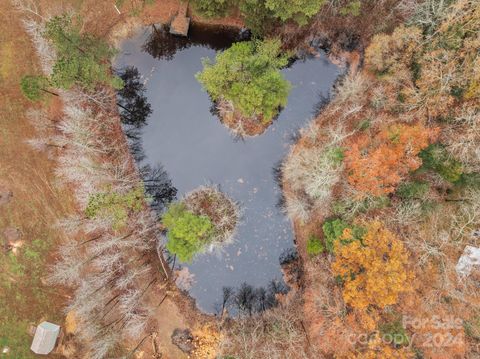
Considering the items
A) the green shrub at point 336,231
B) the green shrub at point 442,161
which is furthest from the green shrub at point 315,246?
the green shrub at point 442,161

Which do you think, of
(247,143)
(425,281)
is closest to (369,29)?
(247,143)

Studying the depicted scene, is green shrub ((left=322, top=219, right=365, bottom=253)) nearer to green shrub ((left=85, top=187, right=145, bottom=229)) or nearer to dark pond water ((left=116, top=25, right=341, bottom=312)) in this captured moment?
dark pond water ((left=116, top=25, right=341, bottom=312))

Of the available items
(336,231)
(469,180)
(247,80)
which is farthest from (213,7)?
(469,180)

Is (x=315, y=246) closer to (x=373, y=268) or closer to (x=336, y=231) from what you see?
(x=336, y=231)

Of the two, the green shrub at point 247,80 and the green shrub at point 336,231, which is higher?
the green shrub at point 247,80

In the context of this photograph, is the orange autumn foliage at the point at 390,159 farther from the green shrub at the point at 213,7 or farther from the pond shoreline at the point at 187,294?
the green shrub at the point at 213,7

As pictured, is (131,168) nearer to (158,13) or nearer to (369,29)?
(158,13)
